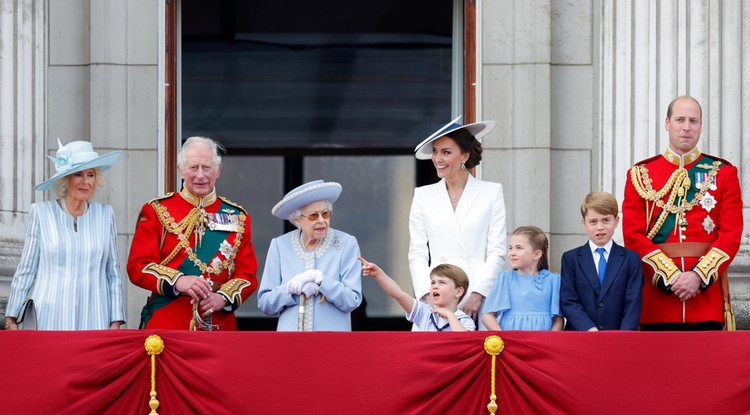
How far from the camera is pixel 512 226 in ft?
33.4

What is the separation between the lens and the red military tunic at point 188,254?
7852mm

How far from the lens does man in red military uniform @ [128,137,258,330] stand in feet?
25.6

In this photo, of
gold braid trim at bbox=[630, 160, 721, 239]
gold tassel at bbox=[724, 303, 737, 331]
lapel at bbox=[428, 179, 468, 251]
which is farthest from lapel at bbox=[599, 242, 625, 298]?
lapel at bbox=[428, 179, 468, 251]

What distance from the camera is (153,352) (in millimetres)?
7078

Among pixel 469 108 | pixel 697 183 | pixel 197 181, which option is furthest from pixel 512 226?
pixel 197 181

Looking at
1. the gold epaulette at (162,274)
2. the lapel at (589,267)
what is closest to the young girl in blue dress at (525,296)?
the lapel at (589,267)

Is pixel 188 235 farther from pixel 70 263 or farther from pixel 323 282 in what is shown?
pixel 323 282

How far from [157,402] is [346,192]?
30.4 feet

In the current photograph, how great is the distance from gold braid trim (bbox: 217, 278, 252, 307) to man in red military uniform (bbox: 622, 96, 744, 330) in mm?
2153

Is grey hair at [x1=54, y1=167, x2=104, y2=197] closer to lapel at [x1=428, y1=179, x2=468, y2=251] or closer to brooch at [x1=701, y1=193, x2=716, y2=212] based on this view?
lapel at [x1=428, y1=179, x2=468, y2=251]

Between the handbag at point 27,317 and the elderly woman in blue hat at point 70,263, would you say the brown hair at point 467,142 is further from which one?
the handbag at point 27,317

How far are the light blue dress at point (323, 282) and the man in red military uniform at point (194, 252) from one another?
0.20 m

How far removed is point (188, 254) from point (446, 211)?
146 cm

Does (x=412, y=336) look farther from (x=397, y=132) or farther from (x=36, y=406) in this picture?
(x=397, y=132)
